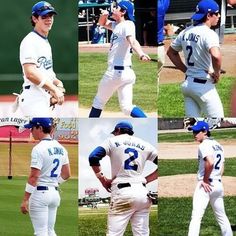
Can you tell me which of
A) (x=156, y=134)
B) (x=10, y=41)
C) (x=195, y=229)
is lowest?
(x=195, y=229)

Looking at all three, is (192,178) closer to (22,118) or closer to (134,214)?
(134,214)

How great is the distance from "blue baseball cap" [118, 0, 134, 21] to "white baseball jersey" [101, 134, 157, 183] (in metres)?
1.07

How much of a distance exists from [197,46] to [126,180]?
133 cm

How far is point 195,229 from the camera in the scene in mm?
12930

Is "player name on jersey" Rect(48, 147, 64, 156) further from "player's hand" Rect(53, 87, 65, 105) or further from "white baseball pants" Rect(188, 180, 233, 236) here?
"white baseball pants" Rect(188, 180, 233, 236)

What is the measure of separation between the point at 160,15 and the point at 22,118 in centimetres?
152

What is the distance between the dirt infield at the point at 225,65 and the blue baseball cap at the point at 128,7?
40 cm

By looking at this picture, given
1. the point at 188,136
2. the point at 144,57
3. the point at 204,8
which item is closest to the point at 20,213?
the point at 188,136

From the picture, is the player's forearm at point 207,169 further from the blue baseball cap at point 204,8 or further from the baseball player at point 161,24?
the blue baseball cap at point 204,8

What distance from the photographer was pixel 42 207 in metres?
12.7

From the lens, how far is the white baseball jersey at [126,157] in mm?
12758

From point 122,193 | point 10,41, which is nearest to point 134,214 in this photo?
point 122,193

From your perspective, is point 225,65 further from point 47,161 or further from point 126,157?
point 47,161

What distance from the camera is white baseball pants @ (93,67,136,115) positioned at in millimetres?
12938
